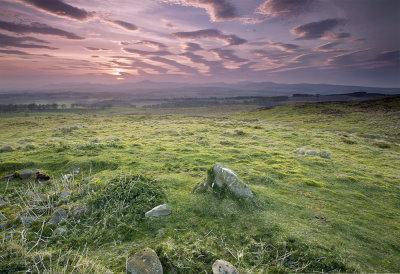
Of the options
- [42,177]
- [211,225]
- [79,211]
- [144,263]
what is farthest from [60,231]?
[42,177]

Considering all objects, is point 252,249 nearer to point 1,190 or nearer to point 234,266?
point 234,266

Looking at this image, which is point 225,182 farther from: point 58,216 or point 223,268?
point 58,216

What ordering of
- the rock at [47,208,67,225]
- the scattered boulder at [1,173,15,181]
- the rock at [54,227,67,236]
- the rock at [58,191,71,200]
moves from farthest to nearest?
the scattered boulder at [1,173,15,181]
the rock at [58,191,71,200]
the rock at [47,208,67,225]
the rock at [54,227,67,236]

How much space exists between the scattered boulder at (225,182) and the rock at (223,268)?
3314 millimetres

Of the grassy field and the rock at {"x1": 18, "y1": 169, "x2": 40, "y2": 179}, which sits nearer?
the grassy field

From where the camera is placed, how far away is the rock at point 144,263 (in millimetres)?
4973

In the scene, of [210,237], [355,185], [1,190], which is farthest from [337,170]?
[1,190]

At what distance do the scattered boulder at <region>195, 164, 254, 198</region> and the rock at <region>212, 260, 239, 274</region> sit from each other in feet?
10.9

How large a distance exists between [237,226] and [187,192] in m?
3.03

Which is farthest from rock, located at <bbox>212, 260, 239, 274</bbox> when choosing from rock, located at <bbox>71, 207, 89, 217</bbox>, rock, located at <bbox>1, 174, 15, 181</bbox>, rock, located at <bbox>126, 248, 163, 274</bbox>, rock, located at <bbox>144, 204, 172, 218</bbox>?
rock, located at <bbox>1, 174, 15, 181</bbox>

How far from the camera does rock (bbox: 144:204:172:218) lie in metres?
7.29

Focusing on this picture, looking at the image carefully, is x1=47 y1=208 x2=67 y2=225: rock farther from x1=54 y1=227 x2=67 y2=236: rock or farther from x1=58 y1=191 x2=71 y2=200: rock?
x1=58 y1=191 x2=71 y2=200: rock

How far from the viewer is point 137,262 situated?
5125mm

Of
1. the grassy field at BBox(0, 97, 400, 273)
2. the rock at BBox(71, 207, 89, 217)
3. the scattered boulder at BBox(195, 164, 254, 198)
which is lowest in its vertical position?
the grassy field at BBox(0, 97, 400, 273)
